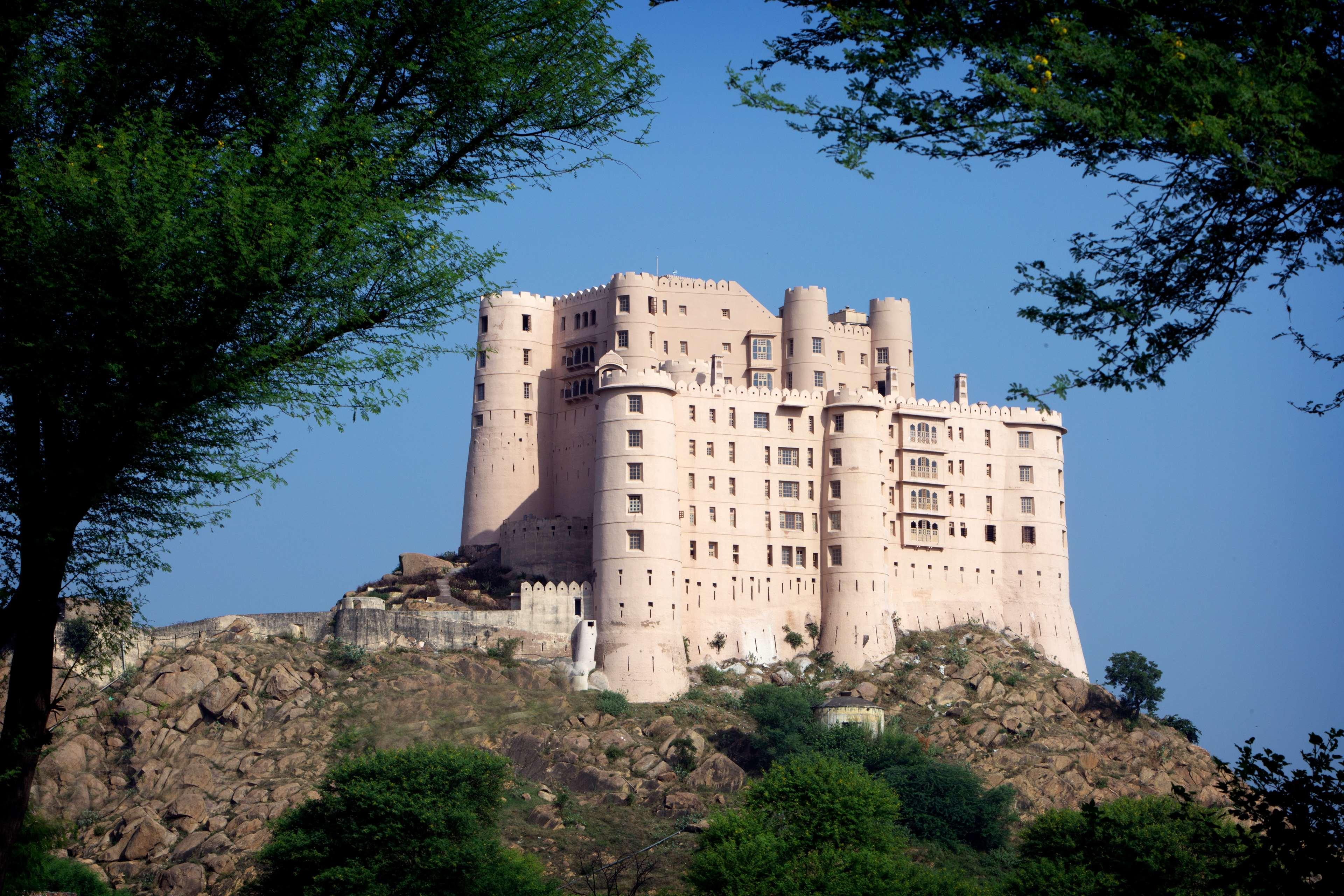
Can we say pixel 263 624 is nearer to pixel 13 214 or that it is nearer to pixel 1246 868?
pixel 13 214

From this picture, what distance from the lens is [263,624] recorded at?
7919 centimetres

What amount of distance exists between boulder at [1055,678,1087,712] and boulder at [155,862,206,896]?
4527cm

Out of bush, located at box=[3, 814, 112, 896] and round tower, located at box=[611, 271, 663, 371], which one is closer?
bush, located at box=[3, 814, 112, 896]

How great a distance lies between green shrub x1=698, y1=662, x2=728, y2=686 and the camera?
7981cm

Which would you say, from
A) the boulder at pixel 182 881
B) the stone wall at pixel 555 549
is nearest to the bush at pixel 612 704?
the stone wall at pixel 555 549

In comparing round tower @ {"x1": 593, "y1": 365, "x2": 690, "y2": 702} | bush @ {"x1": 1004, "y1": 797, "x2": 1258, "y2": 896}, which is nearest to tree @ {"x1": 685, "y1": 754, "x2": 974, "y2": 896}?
bush @ {"x1": 1004, "y1": 797, "x2": 1258, "y2": 896}

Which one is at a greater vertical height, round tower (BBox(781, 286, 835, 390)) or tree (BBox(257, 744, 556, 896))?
round tower (BBox(781, 286, 835, 390))

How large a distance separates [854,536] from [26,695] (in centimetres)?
7198

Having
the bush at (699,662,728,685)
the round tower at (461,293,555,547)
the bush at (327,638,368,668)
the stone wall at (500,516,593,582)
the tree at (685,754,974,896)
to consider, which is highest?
the round tower at (461,293,555,547)

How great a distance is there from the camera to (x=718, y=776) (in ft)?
233

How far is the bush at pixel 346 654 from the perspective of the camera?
250 feet

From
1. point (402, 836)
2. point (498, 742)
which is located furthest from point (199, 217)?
point (498, 742)

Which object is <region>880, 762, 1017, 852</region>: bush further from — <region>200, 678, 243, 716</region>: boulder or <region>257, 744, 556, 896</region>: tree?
<region>200, 678, 243, 716</region>: boulder

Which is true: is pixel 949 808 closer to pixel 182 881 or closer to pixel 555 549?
pixel 555 549
